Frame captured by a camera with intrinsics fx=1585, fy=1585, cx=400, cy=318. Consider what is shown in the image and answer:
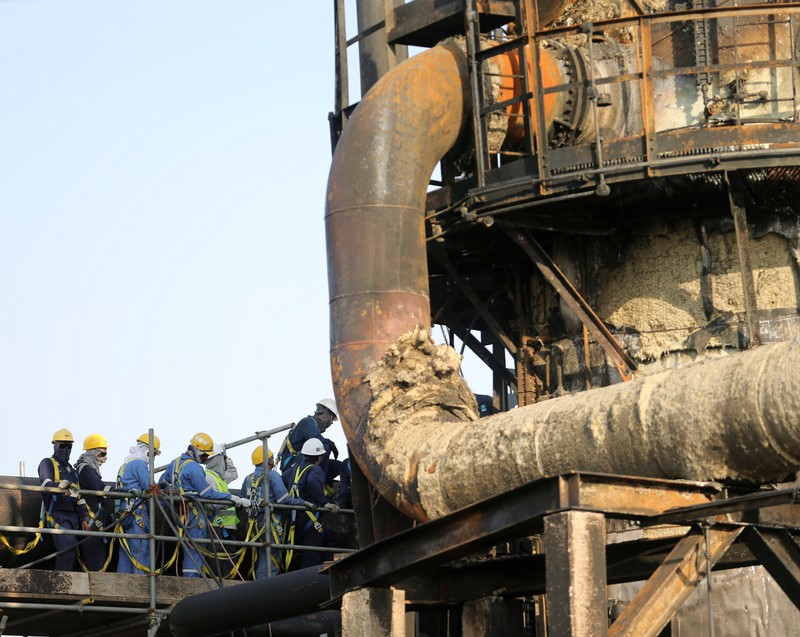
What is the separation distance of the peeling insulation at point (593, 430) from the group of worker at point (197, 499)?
4468 mm

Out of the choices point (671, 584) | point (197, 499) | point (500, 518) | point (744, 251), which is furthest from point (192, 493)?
point (671, 584)

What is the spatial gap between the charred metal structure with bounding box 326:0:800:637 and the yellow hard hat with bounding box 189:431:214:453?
3.22 meters

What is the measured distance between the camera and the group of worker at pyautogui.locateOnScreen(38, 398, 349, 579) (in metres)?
15.7

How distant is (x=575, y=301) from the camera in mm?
13352

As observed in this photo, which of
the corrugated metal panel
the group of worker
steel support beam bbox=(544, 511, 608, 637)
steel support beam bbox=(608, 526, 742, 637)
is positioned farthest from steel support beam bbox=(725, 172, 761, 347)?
the group of worker

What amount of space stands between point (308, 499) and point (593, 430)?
8.14m

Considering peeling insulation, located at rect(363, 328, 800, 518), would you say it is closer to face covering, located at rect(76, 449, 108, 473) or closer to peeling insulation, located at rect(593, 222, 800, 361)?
peeling insulation, located at rect(593, 222, 800, 361)

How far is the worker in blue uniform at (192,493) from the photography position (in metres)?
16.4

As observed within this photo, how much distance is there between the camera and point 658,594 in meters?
8.90

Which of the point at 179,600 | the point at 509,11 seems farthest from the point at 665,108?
the point at 179,600

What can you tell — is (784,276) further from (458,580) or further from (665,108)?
(458,580)

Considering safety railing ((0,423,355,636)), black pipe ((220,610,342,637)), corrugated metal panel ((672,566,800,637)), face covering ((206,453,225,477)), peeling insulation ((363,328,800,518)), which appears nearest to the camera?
peeling insulation ((363,328,800,518))

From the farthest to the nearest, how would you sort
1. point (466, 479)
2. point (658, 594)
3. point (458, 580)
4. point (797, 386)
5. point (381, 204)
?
point (381, 204) → point (458, 580) → point (466, 479) → point (658, 594) → point (797, 386)

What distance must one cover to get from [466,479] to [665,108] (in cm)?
465
